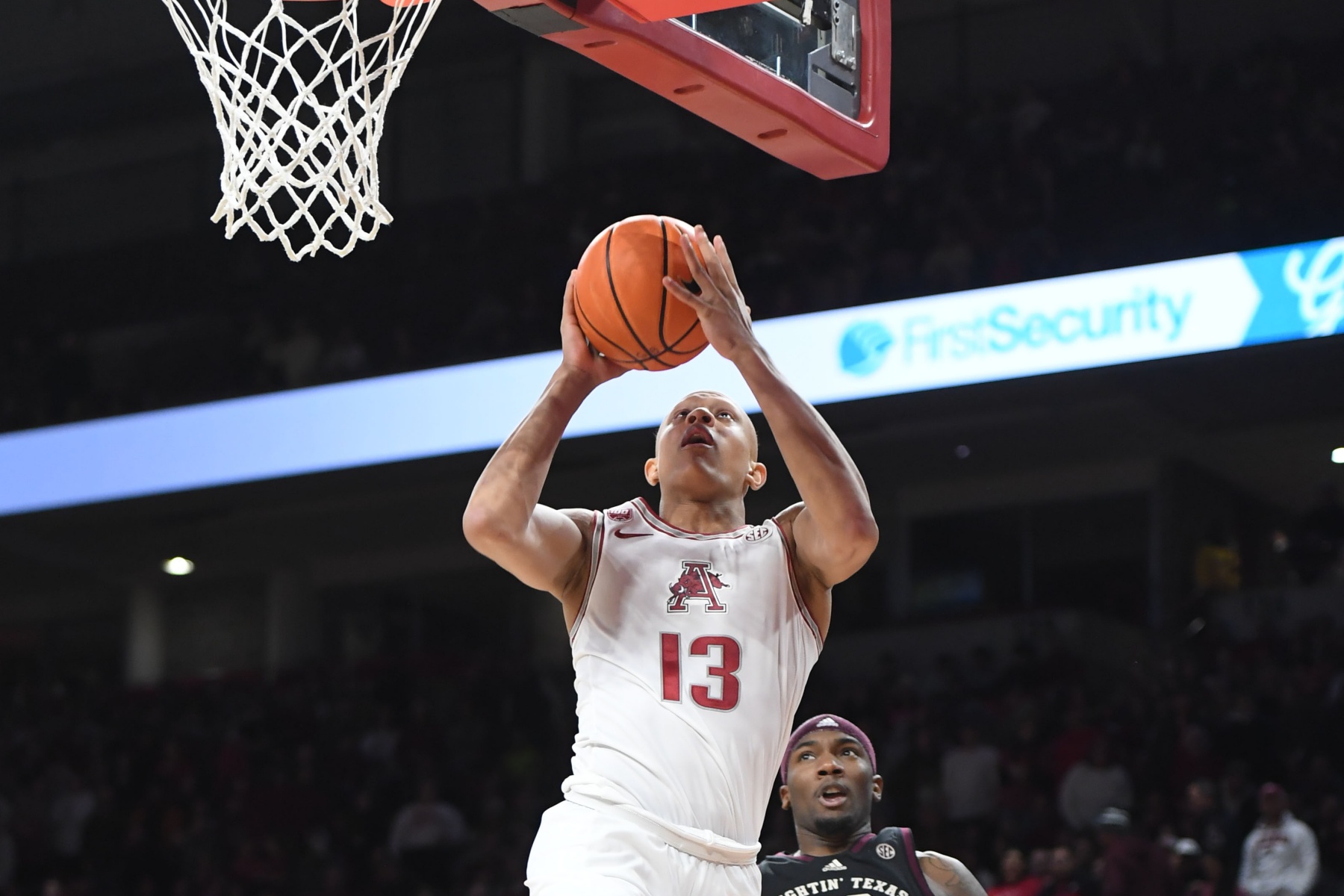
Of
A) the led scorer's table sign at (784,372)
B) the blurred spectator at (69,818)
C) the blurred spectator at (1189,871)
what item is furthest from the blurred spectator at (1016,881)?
the blurred spectator at (69,818)

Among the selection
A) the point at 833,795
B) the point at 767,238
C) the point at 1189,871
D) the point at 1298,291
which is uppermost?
the point at 767,238

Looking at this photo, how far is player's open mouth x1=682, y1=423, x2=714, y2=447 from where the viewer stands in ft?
10.6

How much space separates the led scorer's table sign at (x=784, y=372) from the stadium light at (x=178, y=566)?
2836 millimetres

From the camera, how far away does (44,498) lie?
1233cm

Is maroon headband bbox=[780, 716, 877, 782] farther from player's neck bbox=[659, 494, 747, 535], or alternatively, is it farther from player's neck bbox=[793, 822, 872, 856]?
player's neck bbox=[659, 494, 747, 535]

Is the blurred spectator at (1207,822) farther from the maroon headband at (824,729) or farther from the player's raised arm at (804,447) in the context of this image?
the player's raised arm at (804,447)

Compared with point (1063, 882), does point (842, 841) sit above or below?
above

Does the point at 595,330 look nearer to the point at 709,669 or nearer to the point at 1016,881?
the point at 709,669

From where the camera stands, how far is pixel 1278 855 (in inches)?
293

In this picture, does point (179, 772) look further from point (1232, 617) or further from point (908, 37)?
point (908, 37)

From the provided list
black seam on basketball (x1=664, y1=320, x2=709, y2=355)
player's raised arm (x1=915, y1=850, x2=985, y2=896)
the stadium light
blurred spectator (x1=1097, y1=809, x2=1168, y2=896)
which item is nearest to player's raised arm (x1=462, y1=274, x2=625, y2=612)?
black seam on basketball (x1=664, y1=320, x2=709, y2=355)

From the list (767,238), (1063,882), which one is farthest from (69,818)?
(1063,882)

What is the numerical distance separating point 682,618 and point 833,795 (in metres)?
1.26

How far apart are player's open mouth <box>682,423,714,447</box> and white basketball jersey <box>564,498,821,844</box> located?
0.56 ft
